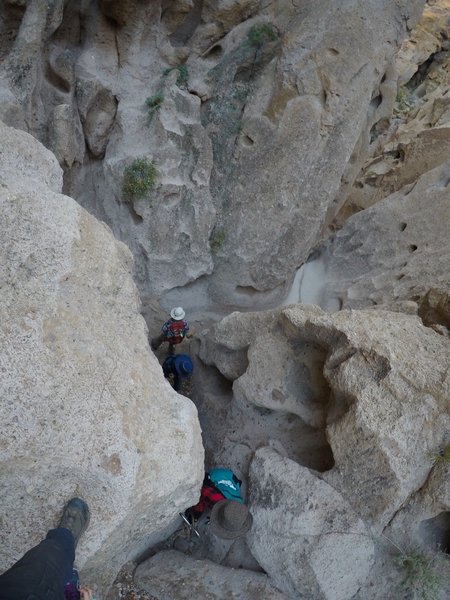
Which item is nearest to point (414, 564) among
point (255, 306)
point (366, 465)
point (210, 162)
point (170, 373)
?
point (366, 465)

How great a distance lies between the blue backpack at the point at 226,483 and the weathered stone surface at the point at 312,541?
1.00ft

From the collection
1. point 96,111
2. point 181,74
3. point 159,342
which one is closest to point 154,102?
point 181,74

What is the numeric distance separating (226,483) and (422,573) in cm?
172

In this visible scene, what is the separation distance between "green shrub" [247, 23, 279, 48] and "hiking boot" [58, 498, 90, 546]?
6.28m

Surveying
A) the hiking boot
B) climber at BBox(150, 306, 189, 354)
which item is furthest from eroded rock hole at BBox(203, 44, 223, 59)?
the hiking boot

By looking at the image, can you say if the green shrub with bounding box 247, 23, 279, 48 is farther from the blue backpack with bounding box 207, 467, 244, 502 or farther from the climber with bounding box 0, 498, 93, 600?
the climber with bounding box 0, 498, 93, 600

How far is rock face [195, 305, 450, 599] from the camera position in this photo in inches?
148

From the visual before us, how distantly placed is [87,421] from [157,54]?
562cm

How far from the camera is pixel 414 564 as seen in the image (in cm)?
378

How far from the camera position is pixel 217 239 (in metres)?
7.07

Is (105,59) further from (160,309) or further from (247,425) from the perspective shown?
(247,425)

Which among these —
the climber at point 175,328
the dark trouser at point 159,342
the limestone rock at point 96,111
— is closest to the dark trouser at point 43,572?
the climber at point 175,328

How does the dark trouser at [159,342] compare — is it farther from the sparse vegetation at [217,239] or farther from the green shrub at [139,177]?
the green shrub at [139,177]

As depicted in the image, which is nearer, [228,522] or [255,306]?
[228,522]
